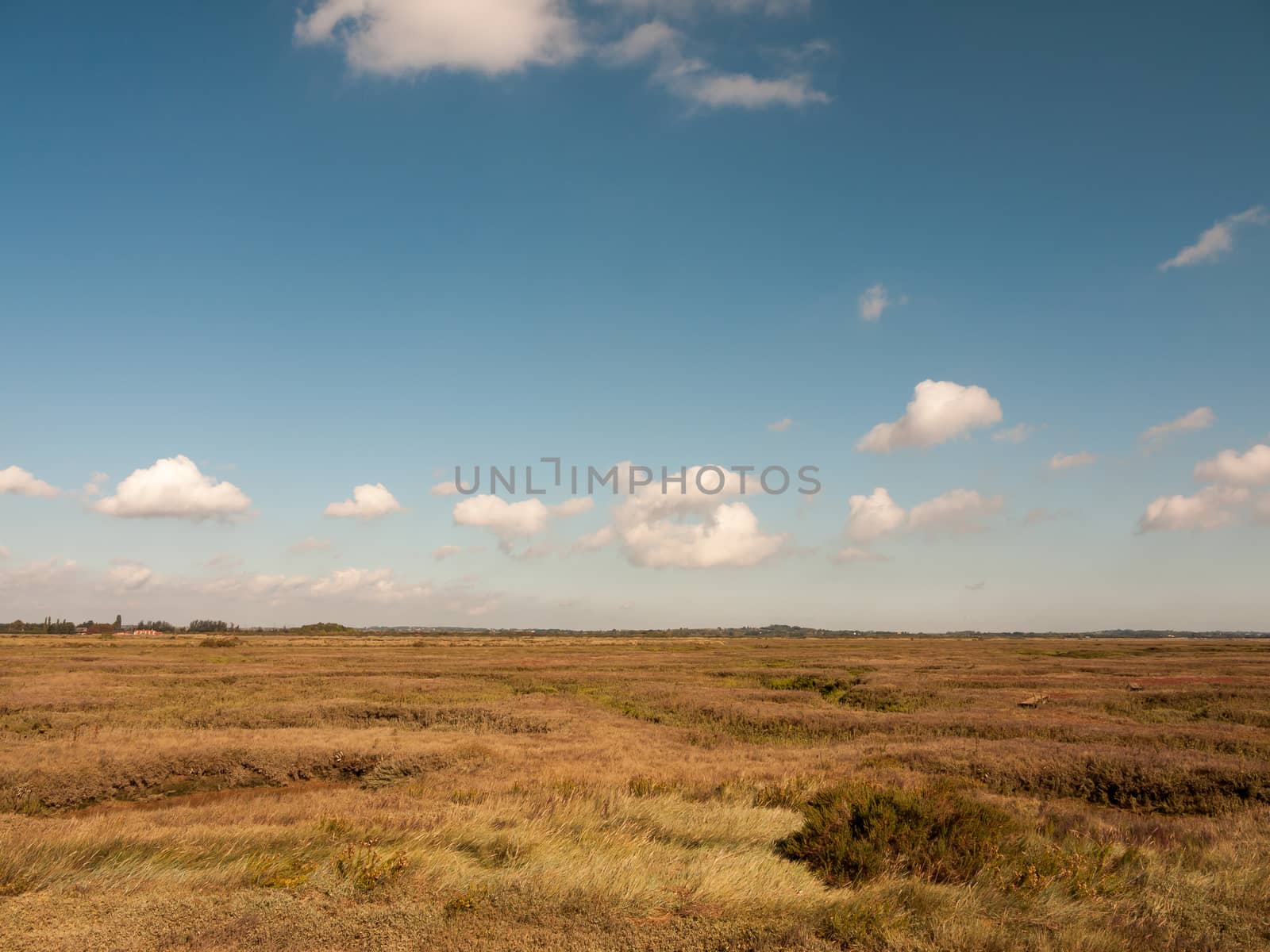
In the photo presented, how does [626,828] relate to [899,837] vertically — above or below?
below

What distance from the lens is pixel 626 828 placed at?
10.3 m

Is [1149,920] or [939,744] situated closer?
[1149,920]

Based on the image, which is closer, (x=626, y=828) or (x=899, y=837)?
(x=899, y=837)

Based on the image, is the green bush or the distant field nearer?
the distant field

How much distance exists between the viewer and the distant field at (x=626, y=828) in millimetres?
6352

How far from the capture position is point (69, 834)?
8.88m

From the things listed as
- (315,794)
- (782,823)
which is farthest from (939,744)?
(315,794)

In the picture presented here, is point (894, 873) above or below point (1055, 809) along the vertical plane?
above

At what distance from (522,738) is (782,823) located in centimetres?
1323

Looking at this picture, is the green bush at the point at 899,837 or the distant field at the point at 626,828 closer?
the distant field at the point at 626,828

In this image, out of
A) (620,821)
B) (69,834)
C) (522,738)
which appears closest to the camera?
(69,834)

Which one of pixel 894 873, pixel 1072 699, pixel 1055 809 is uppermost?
pixel 894 873

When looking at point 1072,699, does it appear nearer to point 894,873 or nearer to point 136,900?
point 894,873

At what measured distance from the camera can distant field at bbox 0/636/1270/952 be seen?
20.8 feet
